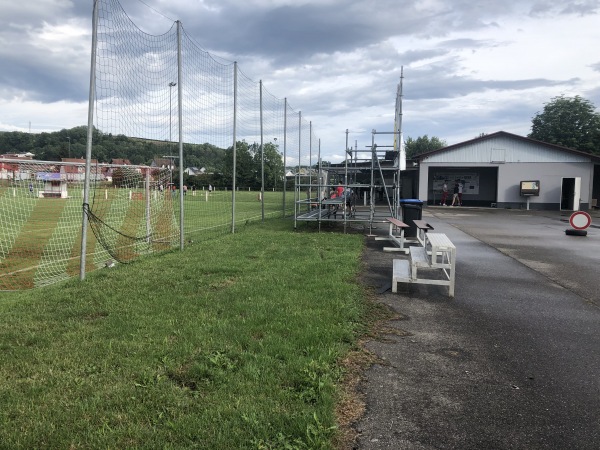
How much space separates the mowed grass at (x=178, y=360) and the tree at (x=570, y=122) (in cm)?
5820

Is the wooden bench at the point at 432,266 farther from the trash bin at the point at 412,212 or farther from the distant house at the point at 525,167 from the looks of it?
the distant house at the point at 525,167

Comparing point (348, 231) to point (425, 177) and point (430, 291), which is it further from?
point (425, 177)

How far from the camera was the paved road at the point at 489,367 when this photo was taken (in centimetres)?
284

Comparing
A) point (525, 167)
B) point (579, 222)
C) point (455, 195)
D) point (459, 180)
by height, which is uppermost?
point (525, 167)

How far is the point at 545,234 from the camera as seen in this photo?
13930 millimetres

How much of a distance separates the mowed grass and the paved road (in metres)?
0.41

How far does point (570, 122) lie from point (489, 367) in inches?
2463

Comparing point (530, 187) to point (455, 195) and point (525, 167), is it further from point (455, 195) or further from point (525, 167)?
point (455, 195)

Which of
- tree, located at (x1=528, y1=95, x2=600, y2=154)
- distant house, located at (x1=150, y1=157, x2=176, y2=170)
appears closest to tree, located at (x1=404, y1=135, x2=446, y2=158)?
tree, located at (x1=528, y1=95, x2=600, y2=154)

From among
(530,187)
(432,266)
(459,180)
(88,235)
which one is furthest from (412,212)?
(459,180)

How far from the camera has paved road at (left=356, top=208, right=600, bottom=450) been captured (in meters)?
2.84

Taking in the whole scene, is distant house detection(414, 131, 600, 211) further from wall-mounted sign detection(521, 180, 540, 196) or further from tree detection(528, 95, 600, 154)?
tree detection(528, 95, 600, 154)

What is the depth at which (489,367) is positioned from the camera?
3.86 m

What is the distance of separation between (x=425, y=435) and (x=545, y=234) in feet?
42.7
